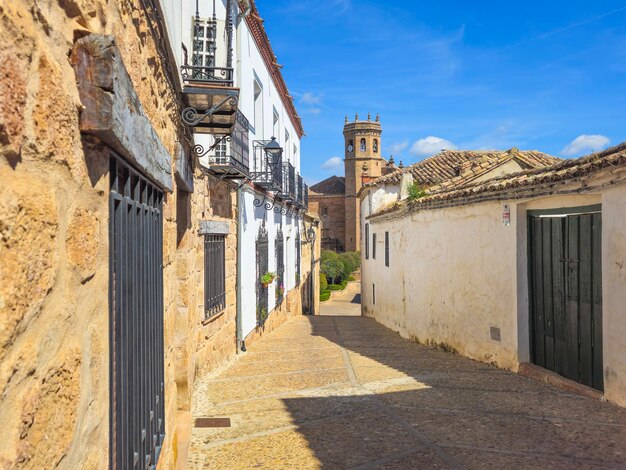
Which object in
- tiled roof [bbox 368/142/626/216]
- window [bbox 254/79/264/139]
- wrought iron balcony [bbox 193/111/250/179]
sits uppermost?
window [bbox 254/79/264/139]

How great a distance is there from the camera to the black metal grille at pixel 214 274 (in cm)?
732

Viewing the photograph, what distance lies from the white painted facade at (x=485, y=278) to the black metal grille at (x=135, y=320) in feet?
15.1

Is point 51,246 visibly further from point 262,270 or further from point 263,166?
point 263,166

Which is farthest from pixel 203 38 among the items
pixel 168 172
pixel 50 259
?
pixel 50 259

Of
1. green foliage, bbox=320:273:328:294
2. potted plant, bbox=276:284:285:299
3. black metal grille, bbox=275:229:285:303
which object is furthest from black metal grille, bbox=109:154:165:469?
green foliage, bbox=320:273:328:294

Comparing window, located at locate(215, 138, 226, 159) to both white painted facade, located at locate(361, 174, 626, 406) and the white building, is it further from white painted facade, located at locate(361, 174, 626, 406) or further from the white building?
white painted facade, located at locate(361, 174, 626, 406)

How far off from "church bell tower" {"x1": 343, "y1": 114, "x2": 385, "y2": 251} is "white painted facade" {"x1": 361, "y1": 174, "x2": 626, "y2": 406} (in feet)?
139

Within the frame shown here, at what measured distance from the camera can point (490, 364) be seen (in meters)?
8.02

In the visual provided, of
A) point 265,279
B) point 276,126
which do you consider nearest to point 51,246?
point 265,279

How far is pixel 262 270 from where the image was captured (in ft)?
38.3

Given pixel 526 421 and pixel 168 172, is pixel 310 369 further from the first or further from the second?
pixel 168 172

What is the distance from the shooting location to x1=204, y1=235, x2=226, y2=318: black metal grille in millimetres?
7316

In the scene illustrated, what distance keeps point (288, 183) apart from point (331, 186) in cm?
4507

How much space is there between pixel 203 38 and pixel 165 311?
192 inches
